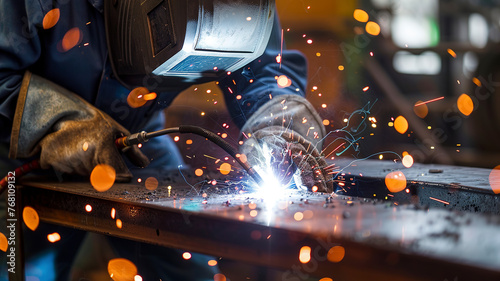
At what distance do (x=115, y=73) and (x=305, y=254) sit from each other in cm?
99

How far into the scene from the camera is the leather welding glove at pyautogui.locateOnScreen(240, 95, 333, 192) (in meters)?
1.36

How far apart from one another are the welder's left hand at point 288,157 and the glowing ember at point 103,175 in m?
0.36

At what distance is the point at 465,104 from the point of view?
5.85 meters

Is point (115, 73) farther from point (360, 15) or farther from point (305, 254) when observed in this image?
point (360, 15)

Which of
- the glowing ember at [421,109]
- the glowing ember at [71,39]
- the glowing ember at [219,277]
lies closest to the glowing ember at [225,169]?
the glowing ember at [219,277]

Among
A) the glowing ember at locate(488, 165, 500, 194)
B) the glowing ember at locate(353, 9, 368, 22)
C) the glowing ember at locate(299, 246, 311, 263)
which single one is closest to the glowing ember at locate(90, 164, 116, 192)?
the glowing ember at locate(299, 246, 311, 263)

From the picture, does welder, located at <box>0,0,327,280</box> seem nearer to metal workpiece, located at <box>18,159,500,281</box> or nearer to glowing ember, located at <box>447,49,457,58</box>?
metal workpiece, located at <box>18,159,500,281</box>

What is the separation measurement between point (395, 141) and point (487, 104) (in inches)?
37.2

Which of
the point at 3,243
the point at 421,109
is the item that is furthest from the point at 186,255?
the point at 421,109

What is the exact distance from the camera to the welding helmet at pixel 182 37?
4.27 feet

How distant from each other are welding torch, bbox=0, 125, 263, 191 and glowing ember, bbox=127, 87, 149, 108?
10.8 inches

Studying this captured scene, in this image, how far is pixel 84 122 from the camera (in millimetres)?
1498

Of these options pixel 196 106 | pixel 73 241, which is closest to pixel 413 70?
pixel 196 106

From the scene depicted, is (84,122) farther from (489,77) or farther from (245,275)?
(489,77)
